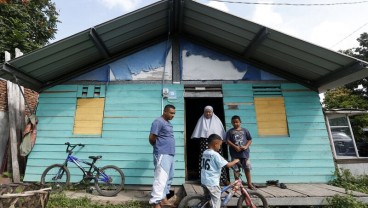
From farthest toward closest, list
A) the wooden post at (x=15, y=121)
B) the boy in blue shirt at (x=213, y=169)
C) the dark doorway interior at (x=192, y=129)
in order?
the dark doorway interior at (x=192, y=129), the wooden post at (x=15, y=121), the boy in blue shirt at (x=213, y=169)

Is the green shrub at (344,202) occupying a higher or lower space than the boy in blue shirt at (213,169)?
lower

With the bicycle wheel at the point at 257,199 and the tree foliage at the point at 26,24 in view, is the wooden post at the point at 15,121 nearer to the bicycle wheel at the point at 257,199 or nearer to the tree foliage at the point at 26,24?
the tree foliage at the point at 26,24

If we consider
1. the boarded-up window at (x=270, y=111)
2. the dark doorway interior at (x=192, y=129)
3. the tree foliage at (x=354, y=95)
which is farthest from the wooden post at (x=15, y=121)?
the tree foliage at (x=354, y=95)

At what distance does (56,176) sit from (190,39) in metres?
4.69

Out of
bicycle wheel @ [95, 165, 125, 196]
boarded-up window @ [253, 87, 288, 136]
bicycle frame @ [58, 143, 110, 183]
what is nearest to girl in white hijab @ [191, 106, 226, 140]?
boarded-up window @ [253, 87, 288, 136]

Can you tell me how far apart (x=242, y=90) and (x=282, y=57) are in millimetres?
1226

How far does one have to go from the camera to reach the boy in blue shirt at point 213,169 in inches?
135

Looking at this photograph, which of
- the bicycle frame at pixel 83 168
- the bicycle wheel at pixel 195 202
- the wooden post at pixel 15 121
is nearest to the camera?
the bicycle wheel at pixel 195 202

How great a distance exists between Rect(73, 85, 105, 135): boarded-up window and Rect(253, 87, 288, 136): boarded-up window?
156 inches

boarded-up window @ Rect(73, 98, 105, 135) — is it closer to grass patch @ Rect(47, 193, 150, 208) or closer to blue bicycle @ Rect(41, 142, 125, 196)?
blue bicycle @ Rect(41, 142, 125, 196)

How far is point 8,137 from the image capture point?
637cm

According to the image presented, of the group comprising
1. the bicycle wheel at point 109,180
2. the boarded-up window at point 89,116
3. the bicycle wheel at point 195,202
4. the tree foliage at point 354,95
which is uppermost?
the tree foliage at point 354,95

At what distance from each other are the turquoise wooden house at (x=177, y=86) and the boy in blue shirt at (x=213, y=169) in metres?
2.05

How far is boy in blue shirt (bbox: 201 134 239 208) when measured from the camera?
11.3 feet
